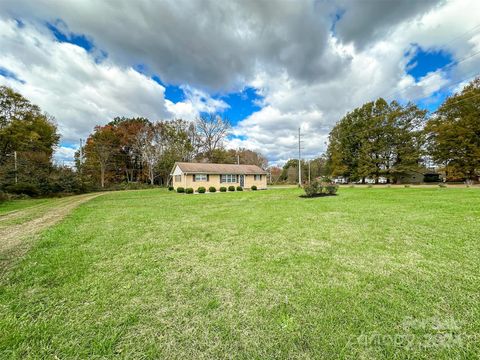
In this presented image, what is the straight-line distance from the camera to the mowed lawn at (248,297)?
5.81 ft

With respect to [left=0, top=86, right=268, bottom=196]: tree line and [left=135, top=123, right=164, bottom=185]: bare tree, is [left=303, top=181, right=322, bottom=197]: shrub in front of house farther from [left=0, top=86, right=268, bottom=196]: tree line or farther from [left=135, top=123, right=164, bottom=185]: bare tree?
[left=135, top=123, right=164, bottom=185]: bare tree

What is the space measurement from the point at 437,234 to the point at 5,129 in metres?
35.3

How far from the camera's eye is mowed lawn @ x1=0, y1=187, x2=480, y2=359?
1.77 meters

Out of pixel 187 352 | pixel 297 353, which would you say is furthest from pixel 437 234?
pixel 187 352

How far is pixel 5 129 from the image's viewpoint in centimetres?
2139

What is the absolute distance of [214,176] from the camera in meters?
23.9

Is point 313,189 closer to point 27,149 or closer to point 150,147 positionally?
point 150,147

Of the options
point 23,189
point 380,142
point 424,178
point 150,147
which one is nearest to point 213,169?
point 150,147

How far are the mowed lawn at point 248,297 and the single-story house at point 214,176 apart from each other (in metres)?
17.4

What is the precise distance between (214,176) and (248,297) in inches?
856

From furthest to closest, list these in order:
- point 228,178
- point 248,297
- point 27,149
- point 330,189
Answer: point 228,178
point 27,149
point 330,189
point 248,297

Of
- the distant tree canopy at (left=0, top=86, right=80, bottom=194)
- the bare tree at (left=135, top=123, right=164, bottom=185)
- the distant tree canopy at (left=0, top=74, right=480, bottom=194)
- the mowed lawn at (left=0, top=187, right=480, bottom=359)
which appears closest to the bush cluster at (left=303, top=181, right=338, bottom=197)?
A: the mowed lawn at (left=0, top=187, right=480, bottom=359)

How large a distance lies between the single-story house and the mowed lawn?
17.4 metres

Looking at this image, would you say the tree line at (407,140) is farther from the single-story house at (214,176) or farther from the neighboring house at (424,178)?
the single-story house at (214,176)
